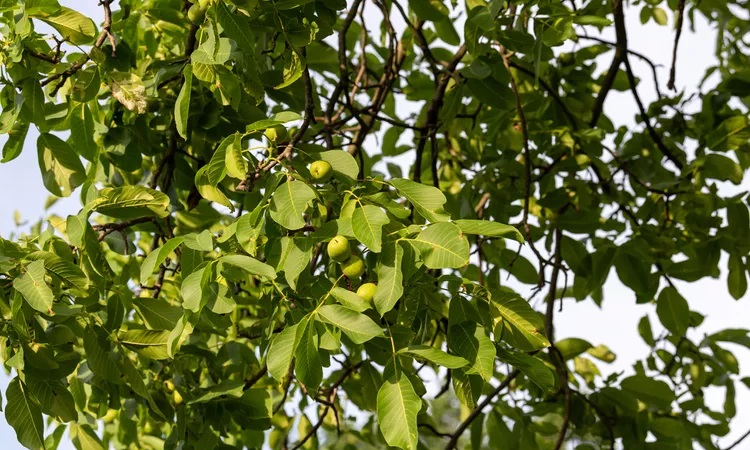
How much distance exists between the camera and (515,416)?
233 centimetres

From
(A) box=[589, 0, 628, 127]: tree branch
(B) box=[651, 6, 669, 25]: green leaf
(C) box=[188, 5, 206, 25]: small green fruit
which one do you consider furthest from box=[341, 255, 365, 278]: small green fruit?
(B) box=[651, 6, 669, 25]: green leaf

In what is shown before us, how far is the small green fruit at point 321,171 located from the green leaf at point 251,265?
17cm

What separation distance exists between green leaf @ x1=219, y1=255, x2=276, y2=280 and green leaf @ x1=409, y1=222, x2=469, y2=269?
198 millimetres

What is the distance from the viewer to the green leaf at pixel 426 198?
1236 millimetres

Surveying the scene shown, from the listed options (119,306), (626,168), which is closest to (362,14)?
(626,168)

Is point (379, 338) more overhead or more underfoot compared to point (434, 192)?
more underfoot

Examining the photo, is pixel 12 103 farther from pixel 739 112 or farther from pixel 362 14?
pixel 739 112

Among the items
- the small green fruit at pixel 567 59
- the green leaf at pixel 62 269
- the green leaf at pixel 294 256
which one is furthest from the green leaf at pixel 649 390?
the green leaf at pixel 62 269

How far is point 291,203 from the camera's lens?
1.18m

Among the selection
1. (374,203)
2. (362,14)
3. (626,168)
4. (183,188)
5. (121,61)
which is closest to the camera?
(374,203)

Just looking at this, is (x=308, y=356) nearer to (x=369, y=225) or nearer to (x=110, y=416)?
(x=369, y=225)

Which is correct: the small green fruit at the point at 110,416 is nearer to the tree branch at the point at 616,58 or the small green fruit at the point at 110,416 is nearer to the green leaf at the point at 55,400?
the green leaf at the point at 55,400

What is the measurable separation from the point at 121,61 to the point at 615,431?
1.59 meters

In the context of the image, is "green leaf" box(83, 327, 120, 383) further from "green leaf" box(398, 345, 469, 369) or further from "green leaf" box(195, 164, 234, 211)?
"green leaf" box(398, 345, 469, 369)
